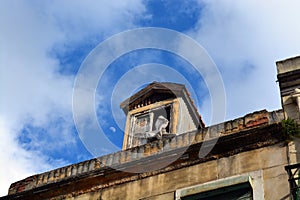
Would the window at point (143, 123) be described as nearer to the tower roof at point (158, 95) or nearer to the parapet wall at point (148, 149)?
the tower roof at point (158, 95)

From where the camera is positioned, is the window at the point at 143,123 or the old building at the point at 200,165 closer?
the old building at the point at 200,165

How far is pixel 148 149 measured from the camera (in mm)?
13023

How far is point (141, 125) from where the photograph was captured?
15.0m

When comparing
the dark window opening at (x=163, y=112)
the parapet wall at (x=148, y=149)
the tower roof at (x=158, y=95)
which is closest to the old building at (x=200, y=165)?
the parapet wall at (x=148, y=149)

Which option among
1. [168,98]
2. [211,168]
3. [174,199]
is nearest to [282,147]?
[211,168]

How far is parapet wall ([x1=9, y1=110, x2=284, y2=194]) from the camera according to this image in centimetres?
1210

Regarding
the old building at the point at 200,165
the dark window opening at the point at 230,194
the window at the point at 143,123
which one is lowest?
the dark window opening at the point at 230,194

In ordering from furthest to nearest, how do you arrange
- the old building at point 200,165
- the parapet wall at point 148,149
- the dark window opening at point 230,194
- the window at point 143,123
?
1. the window at point 143,123
2. the parapet wall at point 148,149
3. the old building at point 200,165
4. the dark window opening at point 230,194

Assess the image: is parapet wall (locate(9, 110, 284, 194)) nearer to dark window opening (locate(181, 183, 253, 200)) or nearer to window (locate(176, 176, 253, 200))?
window (locate(176, 176, 253, 200))

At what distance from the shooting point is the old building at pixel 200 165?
11234mm

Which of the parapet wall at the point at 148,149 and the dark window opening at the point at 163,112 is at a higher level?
the dark window opening at the point at 163,112

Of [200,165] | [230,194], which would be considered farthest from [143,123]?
[230,194]

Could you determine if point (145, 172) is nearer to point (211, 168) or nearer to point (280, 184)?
point (211, 168)

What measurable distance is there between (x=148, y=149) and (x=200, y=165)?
1360 mm
